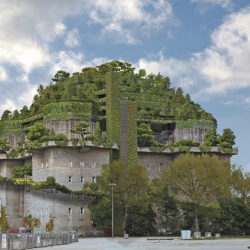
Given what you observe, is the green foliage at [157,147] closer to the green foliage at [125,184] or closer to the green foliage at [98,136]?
the green foliage at [98,136]

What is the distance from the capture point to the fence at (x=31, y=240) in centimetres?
4873

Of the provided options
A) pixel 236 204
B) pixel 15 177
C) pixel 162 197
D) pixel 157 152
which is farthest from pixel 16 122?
pixel 236 204

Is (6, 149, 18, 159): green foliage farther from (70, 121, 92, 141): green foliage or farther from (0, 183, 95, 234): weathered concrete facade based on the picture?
(70, 121, 92, 141): green foliage

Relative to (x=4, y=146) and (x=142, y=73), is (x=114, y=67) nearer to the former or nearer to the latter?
(x=142, y=73)

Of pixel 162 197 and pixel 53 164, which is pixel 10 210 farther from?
pixel 162 197

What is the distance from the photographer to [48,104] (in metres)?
104

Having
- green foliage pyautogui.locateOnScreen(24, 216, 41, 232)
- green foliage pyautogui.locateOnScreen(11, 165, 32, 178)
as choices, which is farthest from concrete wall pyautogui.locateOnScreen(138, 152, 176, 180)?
green foliage pyautogui.locateOnScreen(24, 216, 41, 232)

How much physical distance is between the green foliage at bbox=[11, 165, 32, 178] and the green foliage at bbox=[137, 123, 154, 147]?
938 inches

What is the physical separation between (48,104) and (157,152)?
25369mm

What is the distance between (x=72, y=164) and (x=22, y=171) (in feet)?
51.5

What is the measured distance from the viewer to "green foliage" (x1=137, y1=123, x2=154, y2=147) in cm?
10706

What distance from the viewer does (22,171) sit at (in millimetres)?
105875

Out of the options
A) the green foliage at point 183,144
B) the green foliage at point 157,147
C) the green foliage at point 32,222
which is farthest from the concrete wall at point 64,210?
the green foliage at point 183,144

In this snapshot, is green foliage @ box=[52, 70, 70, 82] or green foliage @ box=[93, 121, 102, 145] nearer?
green foliage @ box=[93, 121, 102, 145]
